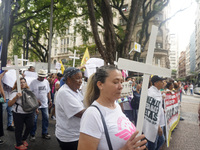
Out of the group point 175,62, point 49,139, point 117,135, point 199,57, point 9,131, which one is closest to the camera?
point 117,135

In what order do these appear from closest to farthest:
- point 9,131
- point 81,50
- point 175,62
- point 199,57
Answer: point 9,131 < point 81,50 < point 199,57 < point 175,62

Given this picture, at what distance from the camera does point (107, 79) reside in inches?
57.9

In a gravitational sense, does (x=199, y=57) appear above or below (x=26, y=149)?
above

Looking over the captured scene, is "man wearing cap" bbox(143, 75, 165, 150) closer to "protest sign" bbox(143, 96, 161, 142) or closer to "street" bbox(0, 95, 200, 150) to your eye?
"protest sign" bbox(143, 96, 161, 142)

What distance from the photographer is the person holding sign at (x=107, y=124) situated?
1234 mm

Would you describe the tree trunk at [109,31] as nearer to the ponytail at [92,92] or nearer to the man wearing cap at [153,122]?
the man wearing cap at [153,122]

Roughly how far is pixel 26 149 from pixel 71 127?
2.43m

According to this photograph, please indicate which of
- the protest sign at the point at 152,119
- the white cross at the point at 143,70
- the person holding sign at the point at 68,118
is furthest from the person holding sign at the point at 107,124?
the protest sign at the point at 152,119

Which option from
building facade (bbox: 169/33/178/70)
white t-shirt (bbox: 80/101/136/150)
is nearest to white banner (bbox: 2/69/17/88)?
white t-shirt (bbox: 80/101/136/150)

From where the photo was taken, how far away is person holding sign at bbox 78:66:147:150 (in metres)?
1.23

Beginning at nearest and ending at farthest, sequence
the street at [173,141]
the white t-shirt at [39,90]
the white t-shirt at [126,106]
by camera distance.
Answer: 1. the street at [173,141]
2. the white t-shirt at [39,90]
3. the white t-shirt at [126,106]

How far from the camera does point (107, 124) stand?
51.2 inches

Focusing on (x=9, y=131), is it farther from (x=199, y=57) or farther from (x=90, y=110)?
(x=199, y=57)

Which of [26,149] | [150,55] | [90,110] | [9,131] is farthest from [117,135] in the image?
[9,131]
